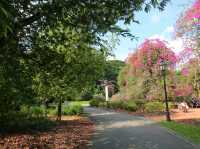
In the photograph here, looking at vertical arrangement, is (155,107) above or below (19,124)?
above

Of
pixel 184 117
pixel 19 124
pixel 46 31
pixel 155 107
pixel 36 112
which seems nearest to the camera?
pixel 46 31

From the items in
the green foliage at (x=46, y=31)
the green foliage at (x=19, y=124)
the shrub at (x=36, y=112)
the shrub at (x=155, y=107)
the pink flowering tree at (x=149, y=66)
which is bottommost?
the green foliage at (x=19, y=124)

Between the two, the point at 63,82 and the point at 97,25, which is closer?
the point at 97,25

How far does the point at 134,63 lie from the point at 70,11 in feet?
110

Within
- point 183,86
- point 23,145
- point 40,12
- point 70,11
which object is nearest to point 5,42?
point 40,12

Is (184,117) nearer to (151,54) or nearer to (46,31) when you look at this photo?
(151,54)

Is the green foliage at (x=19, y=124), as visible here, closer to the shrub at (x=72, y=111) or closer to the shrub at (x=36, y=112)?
the shrub at (x=36, y=112)

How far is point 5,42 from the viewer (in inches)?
309

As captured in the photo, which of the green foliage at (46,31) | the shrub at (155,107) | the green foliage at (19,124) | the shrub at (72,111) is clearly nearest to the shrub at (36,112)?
the green foliage at (19,124)

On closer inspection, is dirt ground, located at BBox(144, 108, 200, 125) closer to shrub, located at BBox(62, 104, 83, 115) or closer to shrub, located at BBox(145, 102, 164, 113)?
shrub, located at BBox(145, 102, 164, 113)

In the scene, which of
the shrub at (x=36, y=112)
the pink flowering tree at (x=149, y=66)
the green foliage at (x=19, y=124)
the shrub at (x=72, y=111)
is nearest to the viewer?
the green foliage at (x=19, y=124)

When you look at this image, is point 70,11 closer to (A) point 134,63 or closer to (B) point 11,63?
(B) point 11,63

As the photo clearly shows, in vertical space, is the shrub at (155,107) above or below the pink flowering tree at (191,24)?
below

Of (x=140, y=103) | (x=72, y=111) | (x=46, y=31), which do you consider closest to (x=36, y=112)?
(x=72, y=111)
